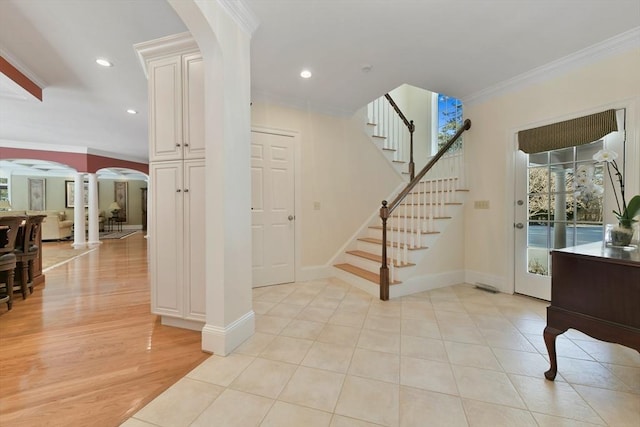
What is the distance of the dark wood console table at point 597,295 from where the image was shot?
1301 mm

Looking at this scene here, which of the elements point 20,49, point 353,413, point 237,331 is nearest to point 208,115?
point 237,331

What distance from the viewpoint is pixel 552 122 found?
2.83 metres

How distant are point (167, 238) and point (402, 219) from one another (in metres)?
3.07

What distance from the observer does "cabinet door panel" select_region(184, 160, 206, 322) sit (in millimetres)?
2135

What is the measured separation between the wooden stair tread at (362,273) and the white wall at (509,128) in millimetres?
1354

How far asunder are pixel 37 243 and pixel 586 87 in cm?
648

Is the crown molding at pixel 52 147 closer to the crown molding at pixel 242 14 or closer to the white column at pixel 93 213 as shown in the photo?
the white column at pixel 93 213

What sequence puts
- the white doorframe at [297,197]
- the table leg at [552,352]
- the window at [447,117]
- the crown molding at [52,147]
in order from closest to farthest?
1. the table leg at [552,352]
2. the white doorframe at [297,197]
3. the window at [447,117]
4. the crown molding at [52,147]

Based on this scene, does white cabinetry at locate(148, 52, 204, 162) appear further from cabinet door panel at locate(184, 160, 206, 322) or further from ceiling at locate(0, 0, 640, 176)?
ceiling at locate(0, 0, 640, 176)

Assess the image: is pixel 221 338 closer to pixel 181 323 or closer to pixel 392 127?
pixel 181 323

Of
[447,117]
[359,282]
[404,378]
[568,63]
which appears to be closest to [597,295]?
[404,378]

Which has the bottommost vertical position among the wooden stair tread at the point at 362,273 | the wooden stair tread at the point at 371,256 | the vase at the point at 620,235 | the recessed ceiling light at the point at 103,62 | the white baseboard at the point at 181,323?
the white baseboard at the point at 181,323

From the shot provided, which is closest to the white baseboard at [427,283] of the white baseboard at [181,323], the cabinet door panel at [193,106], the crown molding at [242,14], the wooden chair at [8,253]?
the white baseboard at [181,323]

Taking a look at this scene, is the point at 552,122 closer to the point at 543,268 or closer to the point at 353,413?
the point at 543,268
